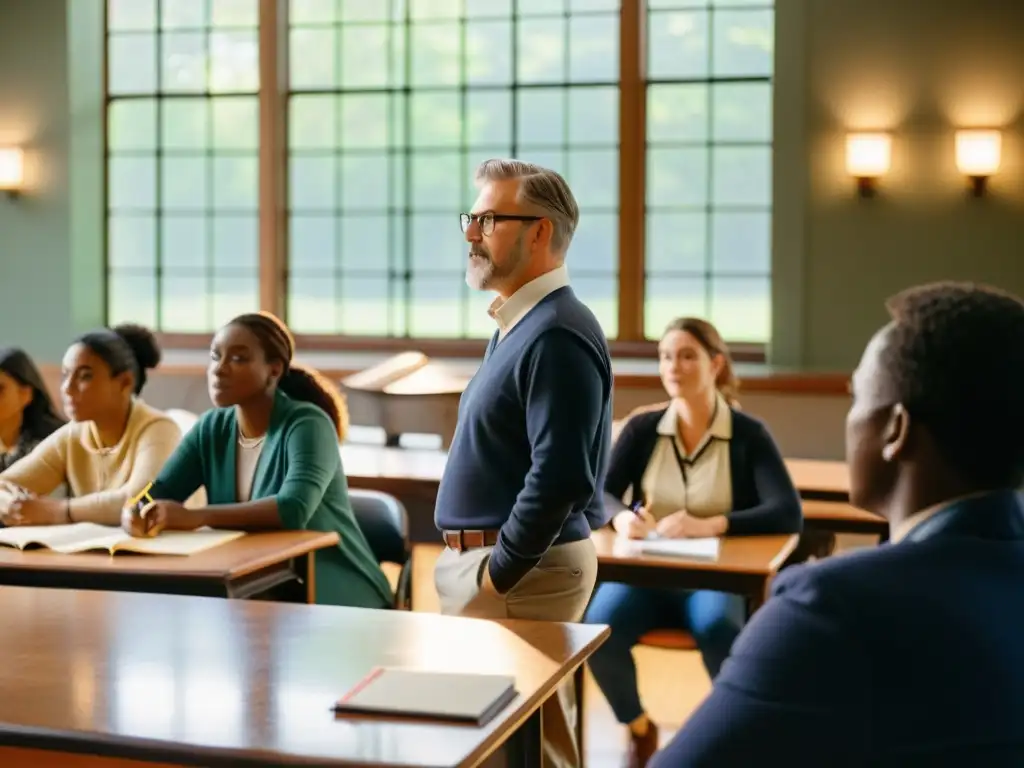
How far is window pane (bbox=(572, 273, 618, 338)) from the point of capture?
24.6 feet

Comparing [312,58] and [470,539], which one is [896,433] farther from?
[312,58]

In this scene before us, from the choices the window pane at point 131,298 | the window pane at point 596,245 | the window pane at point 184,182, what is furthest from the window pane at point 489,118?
the window pane at point 131,298

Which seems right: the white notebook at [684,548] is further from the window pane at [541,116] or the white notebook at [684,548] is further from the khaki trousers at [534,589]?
the window pane at [541,116]

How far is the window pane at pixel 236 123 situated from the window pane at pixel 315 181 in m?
0.28

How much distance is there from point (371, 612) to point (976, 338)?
5.36ft

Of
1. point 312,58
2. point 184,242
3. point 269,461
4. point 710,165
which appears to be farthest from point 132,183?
point 269,461

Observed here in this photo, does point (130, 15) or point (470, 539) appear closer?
point (470, 539)

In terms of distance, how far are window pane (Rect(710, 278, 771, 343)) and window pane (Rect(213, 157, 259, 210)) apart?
8.78 feet

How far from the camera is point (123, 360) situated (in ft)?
12.6

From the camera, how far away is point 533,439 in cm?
257

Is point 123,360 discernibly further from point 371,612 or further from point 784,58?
point 784,58

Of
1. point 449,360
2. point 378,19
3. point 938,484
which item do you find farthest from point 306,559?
point 378,19

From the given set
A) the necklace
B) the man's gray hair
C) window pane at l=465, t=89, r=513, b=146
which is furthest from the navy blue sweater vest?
window pane at l=465, t=89, r=513, b=146

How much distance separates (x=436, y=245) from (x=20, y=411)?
384 cm
